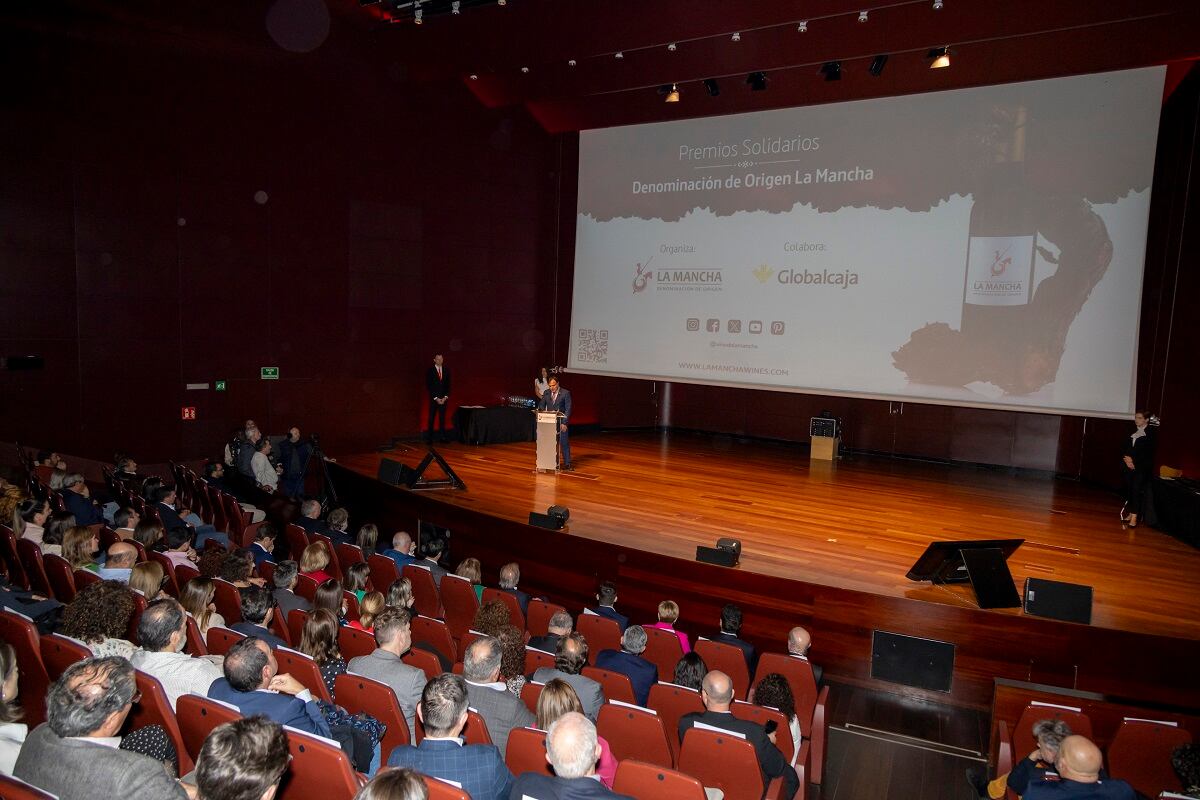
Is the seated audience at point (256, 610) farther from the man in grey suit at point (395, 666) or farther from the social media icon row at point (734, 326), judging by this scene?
the social media icon row at point (734, 326)

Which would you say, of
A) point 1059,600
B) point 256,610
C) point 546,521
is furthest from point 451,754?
point 546,521

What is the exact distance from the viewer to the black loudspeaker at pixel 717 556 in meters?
6.35

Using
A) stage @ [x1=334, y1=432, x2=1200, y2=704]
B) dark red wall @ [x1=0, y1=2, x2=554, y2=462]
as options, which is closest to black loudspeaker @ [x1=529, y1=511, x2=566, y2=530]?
stage @ [x1=334, y1=432, x2=1200, y2=704]

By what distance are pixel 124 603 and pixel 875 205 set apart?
8676mm

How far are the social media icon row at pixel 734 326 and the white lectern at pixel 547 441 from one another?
7.90 ft

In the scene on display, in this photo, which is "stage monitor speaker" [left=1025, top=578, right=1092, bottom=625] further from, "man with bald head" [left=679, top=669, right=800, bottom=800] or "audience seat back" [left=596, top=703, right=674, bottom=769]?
"audience seat back" [left=596, top=703, right=674, bottom=769]

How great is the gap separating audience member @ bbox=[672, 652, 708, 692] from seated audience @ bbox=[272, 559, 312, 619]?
2.13m

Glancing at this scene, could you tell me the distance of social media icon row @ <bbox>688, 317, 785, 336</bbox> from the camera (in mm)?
10281

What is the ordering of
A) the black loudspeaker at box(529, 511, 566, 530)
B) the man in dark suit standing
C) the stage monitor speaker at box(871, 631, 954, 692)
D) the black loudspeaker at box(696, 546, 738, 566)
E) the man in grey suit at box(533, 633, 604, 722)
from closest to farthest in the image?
the man in grey suit at box(533, 633, 604, 722), the stage monitor speaker at box(871, 631, 954, 692), the black loudspeaker at box(696, 546, 738, 566), the black loudspeaker at box(529, 511, 566, 530), the man in dark suit standing

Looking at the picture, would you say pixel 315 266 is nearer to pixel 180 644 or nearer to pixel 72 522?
pixel 72 522

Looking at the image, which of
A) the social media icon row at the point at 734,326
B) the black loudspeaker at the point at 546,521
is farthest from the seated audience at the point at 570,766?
the social media icon row at the point at 734,326

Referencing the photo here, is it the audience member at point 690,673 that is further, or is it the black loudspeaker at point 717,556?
the black loudspeaker at point 717,556

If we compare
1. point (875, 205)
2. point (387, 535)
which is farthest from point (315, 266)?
point (875, 205)

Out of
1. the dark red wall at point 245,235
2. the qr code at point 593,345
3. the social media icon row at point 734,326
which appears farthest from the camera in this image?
the qr code at point 593,345
